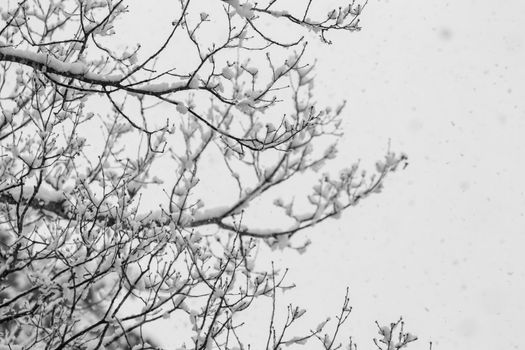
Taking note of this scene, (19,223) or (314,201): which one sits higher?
(314,201)

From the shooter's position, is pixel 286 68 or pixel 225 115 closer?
pixel 286 68

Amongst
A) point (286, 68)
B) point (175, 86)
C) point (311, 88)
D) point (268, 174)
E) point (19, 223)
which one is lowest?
point (19, 223)

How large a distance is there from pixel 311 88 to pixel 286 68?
83.2 inches

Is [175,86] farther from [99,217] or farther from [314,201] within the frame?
[314,201]

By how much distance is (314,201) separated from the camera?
551 centimetres

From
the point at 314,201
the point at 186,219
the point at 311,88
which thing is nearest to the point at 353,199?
the point at 314,201

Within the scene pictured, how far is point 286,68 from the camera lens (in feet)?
12.7

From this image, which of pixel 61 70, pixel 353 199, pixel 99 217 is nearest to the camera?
pixel 61 70

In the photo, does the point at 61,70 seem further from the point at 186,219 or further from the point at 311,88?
the point at 311,88

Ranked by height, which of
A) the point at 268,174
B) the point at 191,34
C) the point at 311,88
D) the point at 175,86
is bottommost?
the point at 175,86

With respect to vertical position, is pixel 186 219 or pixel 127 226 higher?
pixel 186 219

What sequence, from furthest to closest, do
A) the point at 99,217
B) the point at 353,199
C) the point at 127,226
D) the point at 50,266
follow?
the point at 50,266, the point at 353,199, the point at 99,217, the point at 127,226

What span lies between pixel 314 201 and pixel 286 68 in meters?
1.97

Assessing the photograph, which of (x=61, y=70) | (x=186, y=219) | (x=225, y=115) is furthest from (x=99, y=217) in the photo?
(x=225, y=115)
